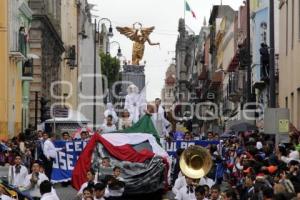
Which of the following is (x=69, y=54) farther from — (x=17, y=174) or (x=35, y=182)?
(x=35, y=182)

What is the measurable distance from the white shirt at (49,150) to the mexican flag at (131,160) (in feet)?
8.03

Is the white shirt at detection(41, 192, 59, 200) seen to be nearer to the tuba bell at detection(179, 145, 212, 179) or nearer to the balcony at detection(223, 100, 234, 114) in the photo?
the tuba bell at detection(179, 145, 212, 179)

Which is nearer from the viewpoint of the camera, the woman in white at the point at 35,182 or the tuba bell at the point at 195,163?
the woman in white at the point at 35,182

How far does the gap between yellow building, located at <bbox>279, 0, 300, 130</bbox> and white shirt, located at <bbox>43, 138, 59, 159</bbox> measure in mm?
11414

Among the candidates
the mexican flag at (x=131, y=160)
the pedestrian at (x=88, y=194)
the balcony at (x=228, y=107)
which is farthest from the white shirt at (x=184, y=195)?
the balcony at (x=228, y=107)

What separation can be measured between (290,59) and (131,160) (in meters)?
16.3

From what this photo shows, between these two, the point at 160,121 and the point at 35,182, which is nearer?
the point at 35,182

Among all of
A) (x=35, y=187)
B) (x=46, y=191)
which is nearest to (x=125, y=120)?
(x=35, y=187)

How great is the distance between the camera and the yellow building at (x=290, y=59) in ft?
118

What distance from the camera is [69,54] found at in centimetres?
8331

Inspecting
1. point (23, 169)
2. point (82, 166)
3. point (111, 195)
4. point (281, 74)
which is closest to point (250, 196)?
point (111, 195)

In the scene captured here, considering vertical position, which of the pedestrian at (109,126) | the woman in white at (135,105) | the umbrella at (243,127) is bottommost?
the umbrella at (243,127)

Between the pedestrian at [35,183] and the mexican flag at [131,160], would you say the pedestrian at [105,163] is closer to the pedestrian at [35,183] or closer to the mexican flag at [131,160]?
the mexican flag at [131,160]

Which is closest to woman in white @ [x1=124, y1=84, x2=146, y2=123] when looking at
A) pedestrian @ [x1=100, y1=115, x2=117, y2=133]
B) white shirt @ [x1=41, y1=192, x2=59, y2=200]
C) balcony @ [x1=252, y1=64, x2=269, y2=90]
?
pedestrian @ [x1=100, y1=115, x2=117, y2=133]
